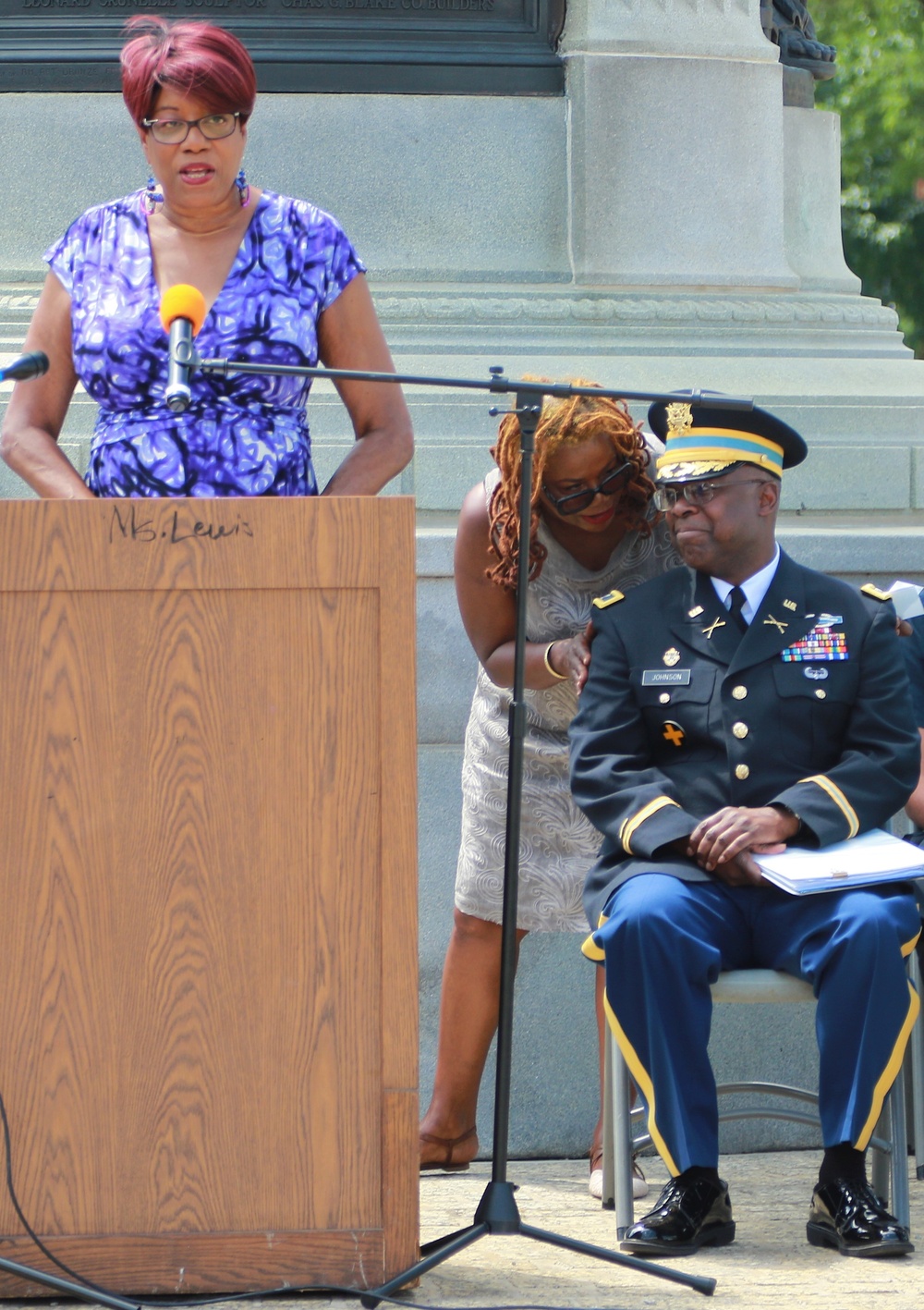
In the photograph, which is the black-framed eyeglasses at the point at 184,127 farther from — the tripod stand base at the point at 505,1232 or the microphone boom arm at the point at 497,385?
the tripod stand base at the point at 505,1232

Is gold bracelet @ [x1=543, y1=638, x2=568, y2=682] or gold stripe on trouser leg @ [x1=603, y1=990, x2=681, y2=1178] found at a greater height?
gold bracelet @ [x1=543, y1=638, x2=568, y2=682]

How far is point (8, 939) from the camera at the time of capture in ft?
11.8

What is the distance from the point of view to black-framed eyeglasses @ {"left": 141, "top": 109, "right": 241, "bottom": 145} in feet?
13.3

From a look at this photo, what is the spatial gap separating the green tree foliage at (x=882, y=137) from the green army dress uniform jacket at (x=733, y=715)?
18.4 metres

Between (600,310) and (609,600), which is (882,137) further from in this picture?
(609,600)

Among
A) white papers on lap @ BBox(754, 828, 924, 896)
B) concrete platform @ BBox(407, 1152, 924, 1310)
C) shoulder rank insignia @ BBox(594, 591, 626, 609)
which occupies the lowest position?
concrete platform @ BBox(407, 1152, 924, 1310)

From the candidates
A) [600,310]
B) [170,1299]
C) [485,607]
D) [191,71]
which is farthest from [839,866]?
[600,310]

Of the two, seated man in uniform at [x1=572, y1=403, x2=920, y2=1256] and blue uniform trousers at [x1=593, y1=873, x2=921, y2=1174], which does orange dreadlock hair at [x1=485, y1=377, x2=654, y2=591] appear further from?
blue uniform trousers at [x1=593, y1=873, x2=921, y2=1174]

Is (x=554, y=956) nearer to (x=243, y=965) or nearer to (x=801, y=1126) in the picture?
(x=801, y=1126)

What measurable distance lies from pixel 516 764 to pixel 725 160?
2928 millimetres

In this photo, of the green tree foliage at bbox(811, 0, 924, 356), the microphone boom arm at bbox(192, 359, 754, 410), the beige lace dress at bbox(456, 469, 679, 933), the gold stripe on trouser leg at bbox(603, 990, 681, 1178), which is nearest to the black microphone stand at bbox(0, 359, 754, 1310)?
the microphone boom arm at bbox(192, 359, 754, 410)

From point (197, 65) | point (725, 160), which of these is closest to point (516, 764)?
point (197, 65)

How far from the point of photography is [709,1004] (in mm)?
4184

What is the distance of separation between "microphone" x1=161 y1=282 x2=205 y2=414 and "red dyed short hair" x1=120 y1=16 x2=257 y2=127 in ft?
2.40
